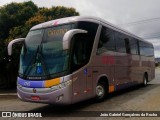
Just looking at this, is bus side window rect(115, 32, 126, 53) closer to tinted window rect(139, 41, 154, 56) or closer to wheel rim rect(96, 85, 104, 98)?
wheel rim rect(96, 85, 104, 98)

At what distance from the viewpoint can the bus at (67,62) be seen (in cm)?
961

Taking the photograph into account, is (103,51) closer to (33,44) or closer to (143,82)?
(33,44)

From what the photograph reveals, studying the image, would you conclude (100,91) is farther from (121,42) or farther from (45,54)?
(121,42)

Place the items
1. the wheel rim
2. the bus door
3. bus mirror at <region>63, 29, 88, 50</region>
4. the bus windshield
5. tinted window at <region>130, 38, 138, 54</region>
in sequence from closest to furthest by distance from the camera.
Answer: bus mirror at <region>63, 29, 88, 50</region>
the bus windshield
the bus door
the wheel rim
tinted window at <region>130, 38, 138, 54</region>

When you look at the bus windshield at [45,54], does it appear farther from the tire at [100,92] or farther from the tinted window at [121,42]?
the tinted window at [121,42]

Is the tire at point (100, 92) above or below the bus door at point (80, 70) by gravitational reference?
below

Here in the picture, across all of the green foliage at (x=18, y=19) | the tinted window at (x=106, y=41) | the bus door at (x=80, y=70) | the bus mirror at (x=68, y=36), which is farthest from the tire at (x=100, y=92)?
the green foliage at (x=18, y=19)

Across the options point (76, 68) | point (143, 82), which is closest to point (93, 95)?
point (76, 68)

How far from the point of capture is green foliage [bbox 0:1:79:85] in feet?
73.0

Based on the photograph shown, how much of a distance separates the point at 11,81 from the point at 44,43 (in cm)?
1738

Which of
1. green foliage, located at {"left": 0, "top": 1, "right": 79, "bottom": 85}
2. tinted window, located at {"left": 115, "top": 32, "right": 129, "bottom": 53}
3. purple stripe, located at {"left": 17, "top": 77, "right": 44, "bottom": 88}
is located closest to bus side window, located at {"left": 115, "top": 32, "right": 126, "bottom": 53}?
tinted window, located at {"left": 115, "top": 32, "right": 129, "bottom": 53}

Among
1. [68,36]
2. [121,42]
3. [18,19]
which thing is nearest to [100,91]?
[121,42]

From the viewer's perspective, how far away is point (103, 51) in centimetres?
1214

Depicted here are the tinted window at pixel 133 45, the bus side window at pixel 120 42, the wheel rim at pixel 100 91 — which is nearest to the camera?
the wheel rim at pixel 100 91
